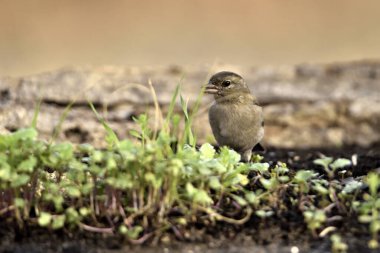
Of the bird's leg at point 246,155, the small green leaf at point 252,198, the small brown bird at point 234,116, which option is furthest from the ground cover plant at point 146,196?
the bird's leg at point 246,155

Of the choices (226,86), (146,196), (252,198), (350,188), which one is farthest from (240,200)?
(226,86)

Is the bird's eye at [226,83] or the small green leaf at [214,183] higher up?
the bird's eye at [226,83]

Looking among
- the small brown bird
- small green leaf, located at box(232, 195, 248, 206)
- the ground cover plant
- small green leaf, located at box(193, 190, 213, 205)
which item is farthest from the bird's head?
small green leaf, located at box(193, 190, 213, 205)

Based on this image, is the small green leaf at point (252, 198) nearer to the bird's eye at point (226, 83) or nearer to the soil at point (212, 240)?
the soil at point (212, 240)

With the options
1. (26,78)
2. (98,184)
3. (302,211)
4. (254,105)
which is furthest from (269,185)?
(26,78)

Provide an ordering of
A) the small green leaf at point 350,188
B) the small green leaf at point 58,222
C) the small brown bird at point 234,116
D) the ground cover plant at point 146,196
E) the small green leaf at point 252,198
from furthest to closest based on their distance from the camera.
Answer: the small brown bird at point 234,116, the small green leaf at point 350,188, the small green leaf at point 252,198, the ground cover plant at point 146,196, the small green leaf at point 58,222

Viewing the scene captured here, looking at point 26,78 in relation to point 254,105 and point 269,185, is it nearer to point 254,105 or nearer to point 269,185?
point 254,105

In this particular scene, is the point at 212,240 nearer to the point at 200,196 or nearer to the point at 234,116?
the point at 200,196
